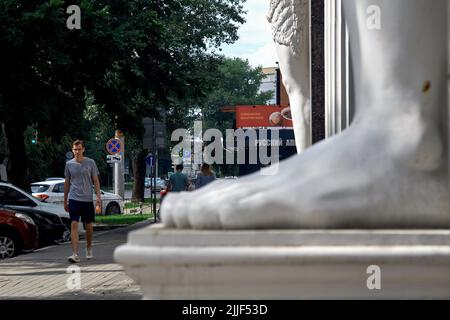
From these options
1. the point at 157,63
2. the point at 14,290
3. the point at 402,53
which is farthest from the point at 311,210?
the point at 157,63

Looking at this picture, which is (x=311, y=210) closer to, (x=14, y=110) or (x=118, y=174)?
(x=14, y=110)

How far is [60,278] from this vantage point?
37.0 ft

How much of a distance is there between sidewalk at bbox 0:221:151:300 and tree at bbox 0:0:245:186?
4.47 m

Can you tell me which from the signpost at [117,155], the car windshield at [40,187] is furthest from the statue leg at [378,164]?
the car windshield at [40,187]

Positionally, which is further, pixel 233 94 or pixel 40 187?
pixel 233 94

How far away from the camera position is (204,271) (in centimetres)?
198

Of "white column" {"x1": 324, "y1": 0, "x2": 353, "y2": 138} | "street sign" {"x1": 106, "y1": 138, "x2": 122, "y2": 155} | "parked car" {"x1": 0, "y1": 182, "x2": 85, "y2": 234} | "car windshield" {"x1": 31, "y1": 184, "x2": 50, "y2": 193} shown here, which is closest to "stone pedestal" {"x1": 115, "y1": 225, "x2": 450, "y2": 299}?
"white column" {"x1": 324, "y1": 0, "x2": 353, "y2": 138}

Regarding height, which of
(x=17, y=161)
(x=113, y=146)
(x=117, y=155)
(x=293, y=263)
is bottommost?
(x=293, y=263)

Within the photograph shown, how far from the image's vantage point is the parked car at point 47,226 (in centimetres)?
1820

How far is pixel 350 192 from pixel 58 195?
3179cm

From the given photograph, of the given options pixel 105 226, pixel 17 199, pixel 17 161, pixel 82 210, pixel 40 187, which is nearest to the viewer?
pixel 82 210

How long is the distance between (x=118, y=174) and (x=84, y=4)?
2379cm

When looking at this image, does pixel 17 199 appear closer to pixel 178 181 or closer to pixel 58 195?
pixel 178 181

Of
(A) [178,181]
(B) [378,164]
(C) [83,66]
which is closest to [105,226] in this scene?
(C) [83,66]
